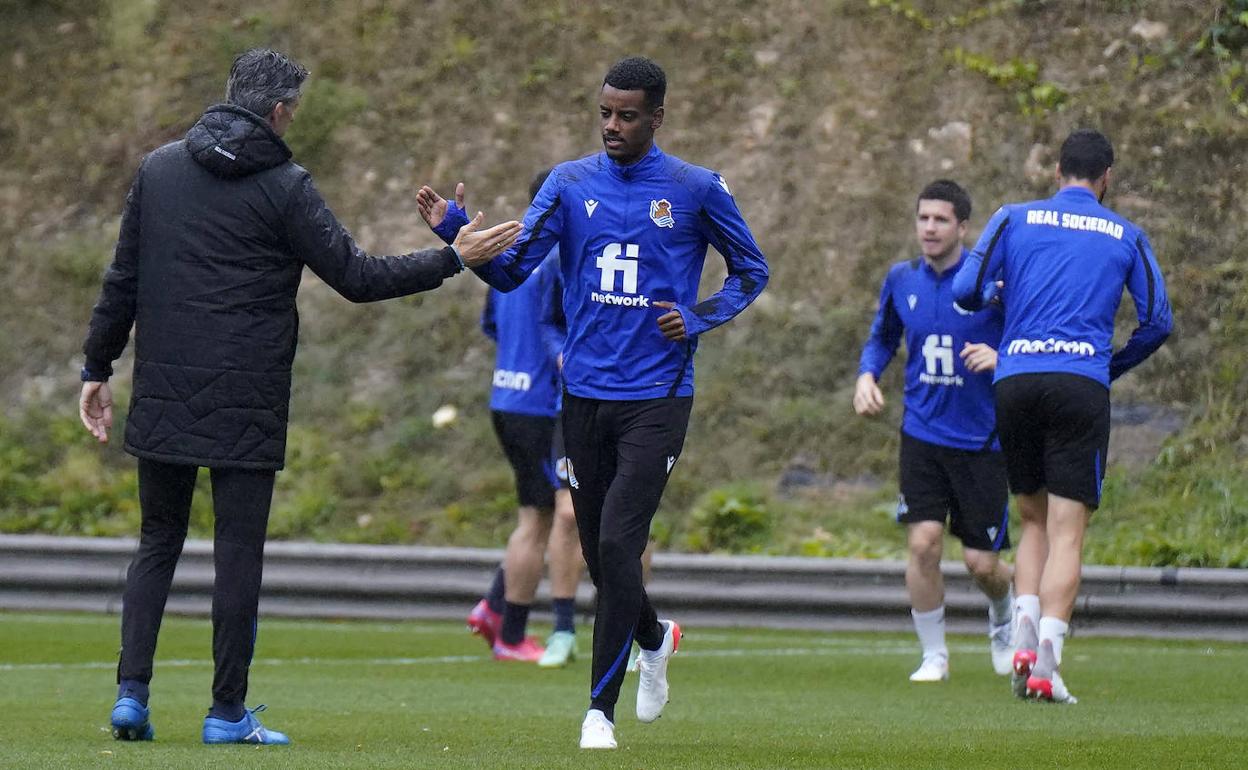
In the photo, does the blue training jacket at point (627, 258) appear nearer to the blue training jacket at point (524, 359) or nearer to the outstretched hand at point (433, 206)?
the outstretched hand at point (433, 206)

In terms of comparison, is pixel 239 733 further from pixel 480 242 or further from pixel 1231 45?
pixel 1231 45

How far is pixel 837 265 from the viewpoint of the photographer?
16.6 metres

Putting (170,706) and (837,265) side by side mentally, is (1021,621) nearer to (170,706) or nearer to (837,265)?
(170,706)

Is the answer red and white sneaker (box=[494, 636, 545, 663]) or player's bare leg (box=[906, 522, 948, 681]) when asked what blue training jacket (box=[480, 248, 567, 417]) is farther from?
player's bare leg (box=[906, 522, 948, 681])

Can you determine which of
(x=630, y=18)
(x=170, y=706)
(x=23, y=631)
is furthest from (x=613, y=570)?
(x=630, y=18)

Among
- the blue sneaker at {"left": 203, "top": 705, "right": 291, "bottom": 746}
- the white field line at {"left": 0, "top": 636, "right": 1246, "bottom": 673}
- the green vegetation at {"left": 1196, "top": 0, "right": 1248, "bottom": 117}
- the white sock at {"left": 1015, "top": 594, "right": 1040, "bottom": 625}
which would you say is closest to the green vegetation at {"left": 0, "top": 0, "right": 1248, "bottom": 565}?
the green vegetation at {"left": 1196, "top": 0, "right": 1248, "bottom": 117}

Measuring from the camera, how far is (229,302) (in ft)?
21.1

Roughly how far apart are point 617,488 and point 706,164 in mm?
10988

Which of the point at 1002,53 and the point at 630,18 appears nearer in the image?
the point at 1002,53

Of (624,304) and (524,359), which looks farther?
(524,359)

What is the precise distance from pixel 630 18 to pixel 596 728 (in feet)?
41.6

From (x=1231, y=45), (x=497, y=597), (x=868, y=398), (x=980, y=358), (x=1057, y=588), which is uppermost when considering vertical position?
(x=1231, y=45)

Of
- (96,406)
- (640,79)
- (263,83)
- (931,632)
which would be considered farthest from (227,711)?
(931,632)

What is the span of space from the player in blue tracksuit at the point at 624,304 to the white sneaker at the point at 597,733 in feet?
0.30
